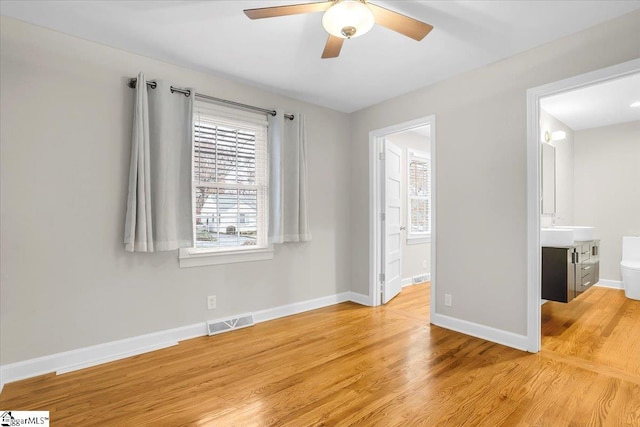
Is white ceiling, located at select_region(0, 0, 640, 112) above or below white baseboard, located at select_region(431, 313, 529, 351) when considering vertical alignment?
above

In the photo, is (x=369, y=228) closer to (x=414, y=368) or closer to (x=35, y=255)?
(x=414, y=368)

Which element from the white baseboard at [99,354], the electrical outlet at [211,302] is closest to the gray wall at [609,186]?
the white baseboard at [99,354]

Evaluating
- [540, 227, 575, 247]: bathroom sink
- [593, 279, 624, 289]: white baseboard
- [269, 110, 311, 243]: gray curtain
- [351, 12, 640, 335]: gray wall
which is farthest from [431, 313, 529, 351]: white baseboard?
[593, 279, 624, 289]: white baseboard

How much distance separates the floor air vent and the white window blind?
27.5 inches

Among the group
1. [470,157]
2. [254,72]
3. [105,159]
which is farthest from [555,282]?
[105,159]

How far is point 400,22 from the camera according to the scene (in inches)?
76.5

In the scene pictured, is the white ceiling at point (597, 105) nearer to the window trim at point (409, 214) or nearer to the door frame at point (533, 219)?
the door frame at point (533, 219)

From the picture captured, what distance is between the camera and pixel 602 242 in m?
5.04

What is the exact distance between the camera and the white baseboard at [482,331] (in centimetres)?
277

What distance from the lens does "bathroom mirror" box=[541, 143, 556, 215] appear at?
4402 mm

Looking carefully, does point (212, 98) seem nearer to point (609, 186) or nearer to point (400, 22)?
point (400, 22)

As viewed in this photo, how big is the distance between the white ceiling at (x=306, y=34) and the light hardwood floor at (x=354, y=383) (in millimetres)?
2457

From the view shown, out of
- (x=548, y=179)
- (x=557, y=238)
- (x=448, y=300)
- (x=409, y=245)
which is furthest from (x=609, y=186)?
(x=448, y=300)

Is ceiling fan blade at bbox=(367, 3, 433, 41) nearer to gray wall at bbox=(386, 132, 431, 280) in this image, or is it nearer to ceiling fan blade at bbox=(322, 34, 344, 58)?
ceiling fan blade at bbox=(322, 34, 344, 58)
